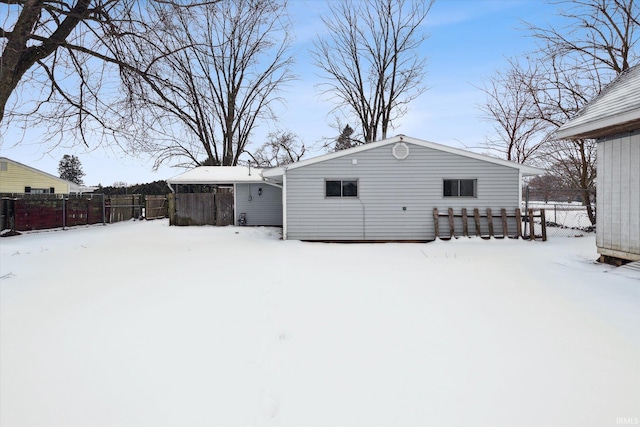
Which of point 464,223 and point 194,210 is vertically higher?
point 194,210

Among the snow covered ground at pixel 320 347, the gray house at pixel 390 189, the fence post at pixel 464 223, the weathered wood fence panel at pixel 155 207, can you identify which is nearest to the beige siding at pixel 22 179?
the weathered wood fence panel at pixel 155 207

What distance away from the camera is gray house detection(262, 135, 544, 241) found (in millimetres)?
11469

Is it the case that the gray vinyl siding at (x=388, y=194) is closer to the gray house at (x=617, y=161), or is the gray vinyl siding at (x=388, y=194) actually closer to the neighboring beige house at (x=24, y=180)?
the gray house at (x=617, y=161)

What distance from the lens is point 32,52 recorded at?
6.82 meters

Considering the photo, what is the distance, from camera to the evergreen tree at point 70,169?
173 feet

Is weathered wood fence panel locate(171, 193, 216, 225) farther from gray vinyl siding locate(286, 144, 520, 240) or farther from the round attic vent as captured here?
the round attic vent

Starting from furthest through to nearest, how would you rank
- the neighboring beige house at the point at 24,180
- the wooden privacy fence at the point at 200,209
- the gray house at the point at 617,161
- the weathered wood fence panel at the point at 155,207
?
the neighboring beige house at the point at 24,180 < the weathered wood fence panel at the point at 155,207 < the wooden privacy fence at the point at 200,209 < the gray house at the point at 617,161

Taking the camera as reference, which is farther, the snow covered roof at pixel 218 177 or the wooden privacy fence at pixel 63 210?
the snow covered roof at pixel 218 177

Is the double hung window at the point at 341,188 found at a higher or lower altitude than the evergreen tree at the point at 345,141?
lower

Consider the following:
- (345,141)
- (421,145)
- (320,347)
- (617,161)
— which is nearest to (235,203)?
(421,145)

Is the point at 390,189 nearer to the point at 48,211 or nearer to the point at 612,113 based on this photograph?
the point at 612,113

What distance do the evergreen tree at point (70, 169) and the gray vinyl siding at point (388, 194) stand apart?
54.4m

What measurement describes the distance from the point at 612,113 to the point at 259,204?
13.3m

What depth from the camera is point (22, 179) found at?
918 inches
